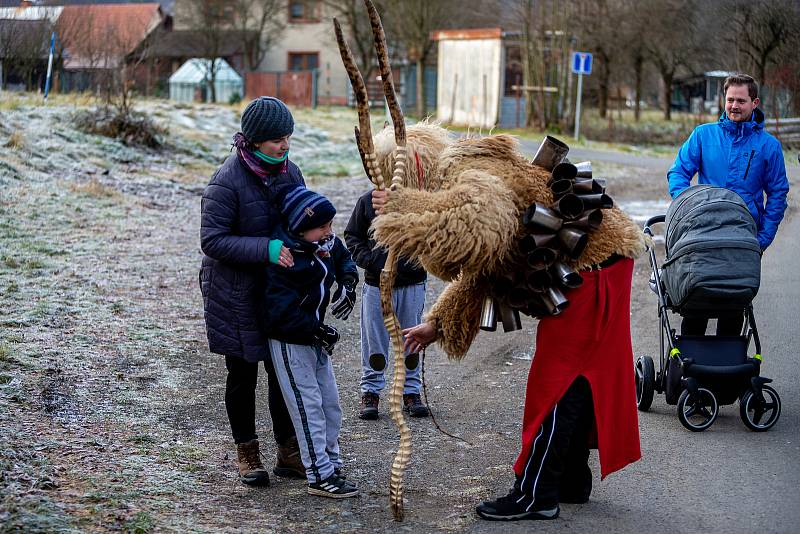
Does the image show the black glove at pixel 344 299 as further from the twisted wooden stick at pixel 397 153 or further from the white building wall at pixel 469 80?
the white building wall at pixel 469 80

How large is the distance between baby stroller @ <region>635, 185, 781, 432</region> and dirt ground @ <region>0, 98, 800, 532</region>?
3.63ft

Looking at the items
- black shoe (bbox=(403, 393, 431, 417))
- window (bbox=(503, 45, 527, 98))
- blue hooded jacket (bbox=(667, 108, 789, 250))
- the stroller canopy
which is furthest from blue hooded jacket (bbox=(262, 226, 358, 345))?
window (bbox=(503, 45, 527, 98))

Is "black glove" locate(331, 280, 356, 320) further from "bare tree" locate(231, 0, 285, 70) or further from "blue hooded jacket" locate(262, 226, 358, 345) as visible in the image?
"bare tree" locate(231, 0, 285, 70)

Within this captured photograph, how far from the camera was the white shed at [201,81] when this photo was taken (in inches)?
1991

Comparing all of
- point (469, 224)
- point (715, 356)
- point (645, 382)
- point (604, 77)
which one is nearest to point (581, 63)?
point (604, 77)

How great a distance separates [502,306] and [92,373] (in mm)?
3357

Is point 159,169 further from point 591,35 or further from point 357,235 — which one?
point 591,35

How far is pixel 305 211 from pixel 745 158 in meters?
3.47

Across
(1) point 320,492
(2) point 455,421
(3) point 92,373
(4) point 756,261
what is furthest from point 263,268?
(4) point 756,261

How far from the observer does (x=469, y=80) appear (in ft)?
118

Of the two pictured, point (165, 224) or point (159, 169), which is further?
point (159, 169)

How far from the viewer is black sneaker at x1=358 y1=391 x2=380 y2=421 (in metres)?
6.26

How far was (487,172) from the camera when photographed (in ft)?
14.2

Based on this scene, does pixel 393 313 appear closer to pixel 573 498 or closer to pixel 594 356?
Answer: pixel 594 356
